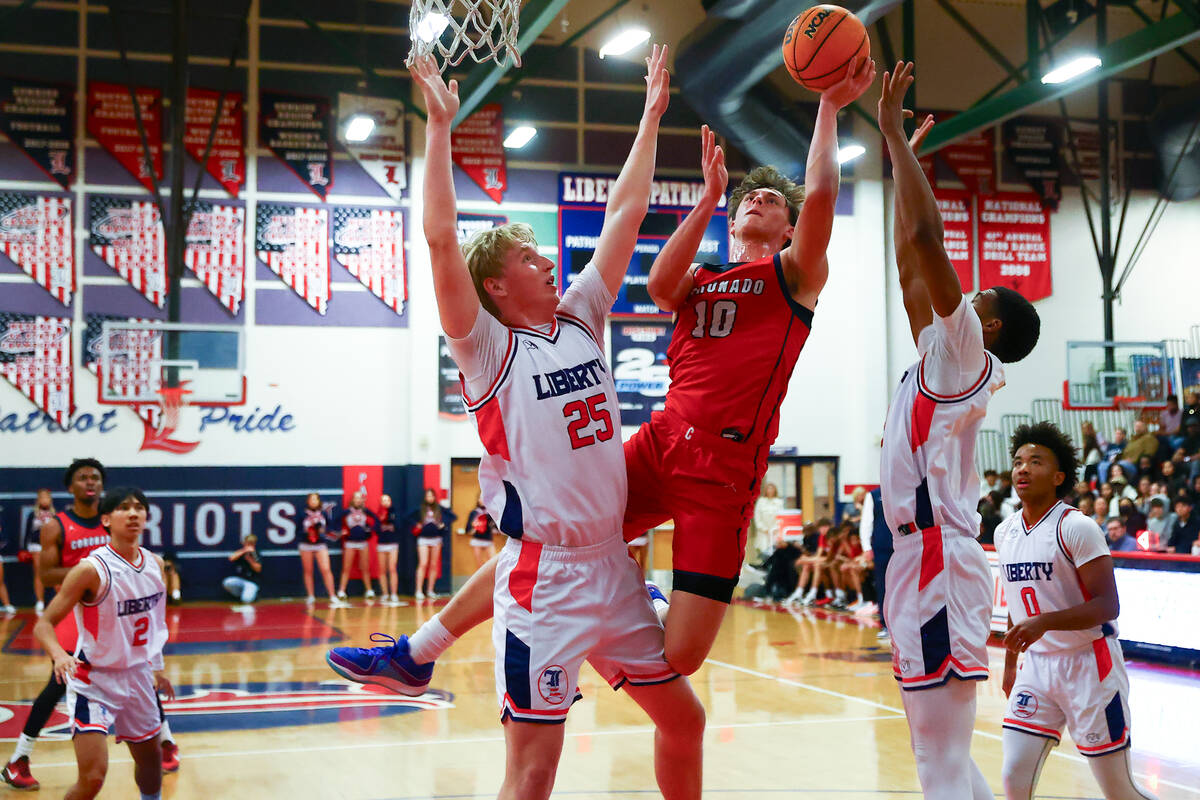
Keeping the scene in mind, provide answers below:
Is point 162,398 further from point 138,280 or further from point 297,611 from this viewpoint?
point 297,611

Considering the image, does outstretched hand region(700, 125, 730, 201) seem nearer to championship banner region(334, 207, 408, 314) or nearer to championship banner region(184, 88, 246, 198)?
championship banner region(334, 207, 408, 314)

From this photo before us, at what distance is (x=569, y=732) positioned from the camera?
7078 mm

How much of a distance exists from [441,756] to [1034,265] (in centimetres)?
1564

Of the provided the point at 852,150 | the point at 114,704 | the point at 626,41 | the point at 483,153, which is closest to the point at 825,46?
the point at 114,704

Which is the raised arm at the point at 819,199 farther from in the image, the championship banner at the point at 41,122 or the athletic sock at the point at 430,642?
the championship banner at the point at 41,122

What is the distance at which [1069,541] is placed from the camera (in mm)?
4172

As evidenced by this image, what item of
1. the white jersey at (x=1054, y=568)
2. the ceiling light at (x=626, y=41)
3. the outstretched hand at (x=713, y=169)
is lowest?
the white jersey at (x=1054, y=568)

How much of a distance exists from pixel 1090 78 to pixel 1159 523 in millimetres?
4874

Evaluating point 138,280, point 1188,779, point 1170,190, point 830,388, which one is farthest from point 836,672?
point 1170,190

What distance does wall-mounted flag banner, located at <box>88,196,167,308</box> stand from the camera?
16266 mm

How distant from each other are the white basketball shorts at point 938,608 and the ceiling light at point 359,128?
1429 cm

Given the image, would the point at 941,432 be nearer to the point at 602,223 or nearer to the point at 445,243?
the point at 445,243

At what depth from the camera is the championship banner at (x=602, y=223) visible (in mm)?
17828

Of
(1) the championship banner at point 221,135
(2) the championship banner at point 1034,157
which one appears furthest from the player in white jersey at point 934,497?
(2) the championship banner at point 1034,157
